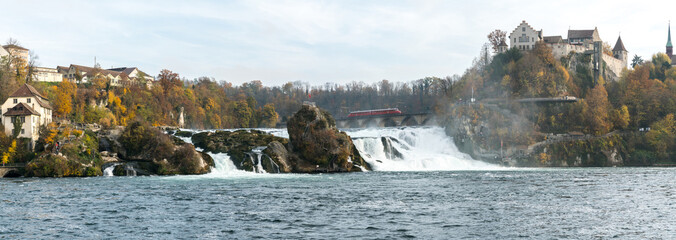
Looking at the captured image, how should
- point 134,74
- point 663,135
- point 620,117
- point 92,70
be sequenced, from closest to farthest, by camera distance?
point 663,135 → point 620,117 → point 92,70 → point 134,74

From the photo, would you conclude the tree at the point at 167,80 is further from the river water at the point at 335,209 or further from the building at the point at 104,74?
the river water at the point at 335,209

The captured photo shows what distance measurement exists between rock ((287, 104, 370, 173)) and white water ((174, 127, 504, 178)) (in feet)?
17.1

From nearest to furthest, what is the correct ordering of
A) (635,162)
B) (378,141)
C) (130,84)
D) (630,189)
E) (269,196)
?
(269,196) < (630,189) < (378,141) < (635,162) < (130,84)

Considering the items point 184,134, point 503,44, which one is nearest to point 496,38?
point 503,44

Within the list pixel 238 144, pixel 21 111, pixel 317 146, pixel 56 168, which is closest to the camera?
pixel 56 168

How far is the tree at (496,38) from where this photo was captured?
12331 centimetres

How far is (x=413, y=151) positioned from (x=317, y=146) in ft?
78.7

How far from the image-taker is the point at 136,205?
3641cm

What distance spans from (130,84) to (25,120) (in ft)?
125

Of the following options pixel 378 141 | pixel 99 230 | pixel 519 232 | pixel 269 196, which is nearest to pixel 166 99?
pixel 378 141

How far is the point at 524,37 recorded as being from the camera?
119 m

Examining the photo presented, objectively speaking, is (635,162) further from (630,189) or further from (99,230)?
(99,230)

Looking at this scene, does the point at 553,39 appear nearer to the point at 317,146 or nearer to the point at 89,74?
the point at 317,146

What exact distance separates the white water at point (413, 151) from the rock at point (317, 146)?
5.87 m
